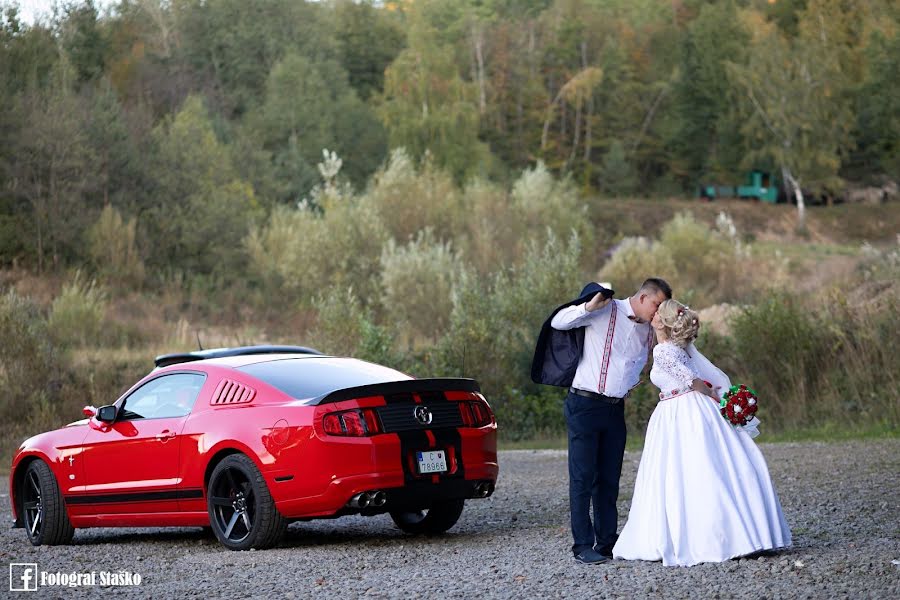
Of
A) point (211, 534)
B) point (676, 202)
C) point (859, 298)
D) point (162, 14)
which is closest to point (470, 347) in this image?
point (859, 298)

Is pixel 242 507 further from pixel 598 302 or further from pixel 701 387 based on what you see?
pixel 701 387

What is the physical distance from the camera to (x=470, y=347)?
91.8ft

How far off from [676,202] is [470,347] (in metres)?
62.1

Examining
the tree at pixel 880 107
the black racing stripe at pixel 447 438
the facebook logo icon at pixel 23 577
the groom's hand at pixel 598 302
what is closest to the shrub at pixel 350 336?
the black racing stripe at pixel 447 438

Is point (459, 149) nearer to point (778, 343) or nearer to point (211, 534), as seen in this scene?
point (778, 343)

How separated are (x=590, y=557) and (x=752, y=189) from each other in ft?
284

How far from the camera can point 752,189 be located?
92.2 meters

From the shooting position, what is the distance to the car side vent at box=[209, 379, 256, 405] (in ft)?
34.3

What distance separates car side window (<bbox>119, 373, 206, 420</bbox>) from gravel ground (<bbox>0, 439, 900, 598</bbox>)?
114 centimetres

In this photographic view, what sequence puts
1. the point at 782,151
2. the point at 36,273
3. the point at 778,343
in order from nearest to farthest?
the point at 778,343 < the point at 36,273 < the point at 782,151

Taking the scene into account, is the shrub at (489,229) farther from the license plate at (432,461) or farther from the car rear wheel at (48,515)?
the license plate at (432,461)

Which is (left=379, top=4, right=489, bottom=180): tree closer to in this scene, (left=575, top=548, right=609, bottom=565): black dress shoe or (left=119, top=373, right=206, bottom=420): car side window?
(left=119, top=373, right=206, bottom=420): car side window

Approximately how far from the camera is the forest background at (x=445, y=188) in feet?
90.8

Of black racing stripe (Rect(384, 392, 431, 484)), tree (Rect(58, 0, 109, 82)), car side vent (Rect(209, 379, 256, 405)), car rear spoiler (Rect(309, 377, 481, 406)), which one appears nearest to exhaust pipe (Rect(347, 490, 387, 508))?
black racing stripe (Rect(384, 392, 431, 484))
